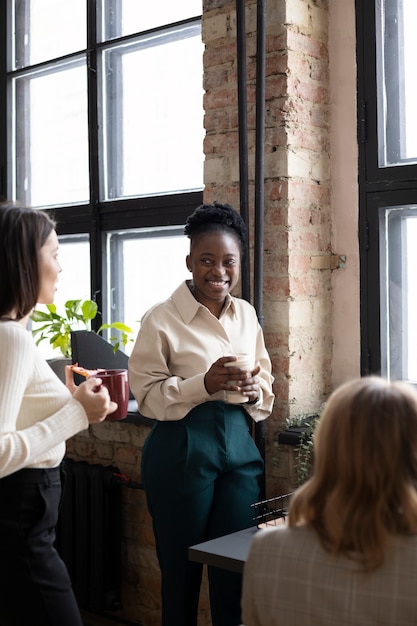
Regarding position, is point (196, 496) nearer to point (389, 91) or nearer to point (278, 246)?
point (278, 246)

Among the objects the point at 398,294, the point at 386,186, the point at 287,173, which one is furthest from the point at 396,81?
the point at 398,294

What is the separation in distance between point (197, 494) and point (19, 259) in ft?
3.28

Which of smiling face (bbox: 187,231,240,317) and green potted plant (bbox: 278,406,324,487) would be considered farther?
green potted plant (bbox: 278,406,324,487)

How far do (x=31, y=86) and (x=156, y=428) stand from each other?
2.40 meters

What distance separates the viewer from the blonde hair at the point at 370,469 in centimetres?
128

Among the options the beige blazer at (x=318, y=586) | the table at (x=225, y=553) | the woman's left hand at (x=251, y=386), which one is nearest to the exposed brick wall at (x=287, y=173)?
the woman's left hand at (x=251, y=386)

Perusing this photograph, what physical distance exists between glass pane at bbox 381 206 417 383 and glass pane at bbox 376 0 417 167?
215 mm

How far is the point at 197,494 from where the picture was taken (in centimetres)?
252

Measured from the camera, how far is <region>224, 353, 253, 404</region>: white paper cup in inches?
93.3

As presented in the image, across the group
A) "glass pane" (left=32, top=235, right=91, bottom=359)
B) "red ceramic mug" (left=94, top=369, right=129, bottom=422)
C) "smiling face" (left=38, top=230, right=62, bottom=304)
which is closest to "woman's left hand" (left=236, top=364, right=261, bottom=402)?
"red ceramic mug" (left=94, top=369, right=129, bottom=422)

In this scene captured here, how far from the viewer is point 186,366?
2562 mm

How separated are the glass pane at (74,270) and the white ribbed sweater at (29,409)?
2.13 metres

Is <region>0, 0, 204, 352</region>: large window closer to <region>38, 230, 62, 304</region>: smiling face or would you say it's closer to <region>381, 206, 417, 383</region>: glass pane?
<region>381, 206, 417, 383</region>: glass pane

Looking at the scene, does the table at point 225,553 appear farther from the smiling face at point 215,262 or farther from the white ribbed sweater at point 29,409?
the smiling face at point 215,262
